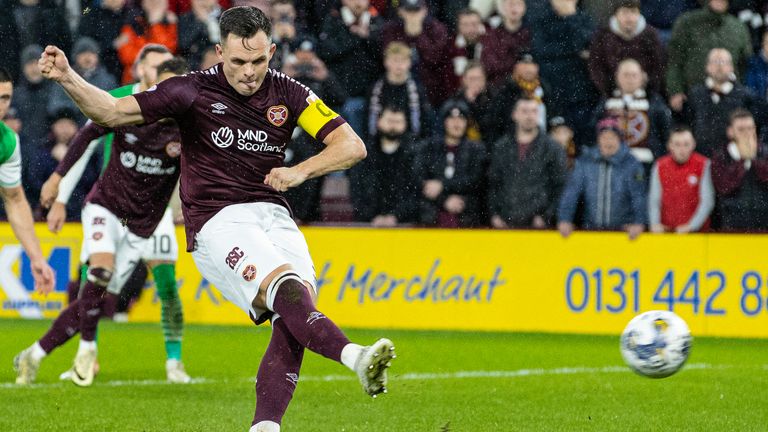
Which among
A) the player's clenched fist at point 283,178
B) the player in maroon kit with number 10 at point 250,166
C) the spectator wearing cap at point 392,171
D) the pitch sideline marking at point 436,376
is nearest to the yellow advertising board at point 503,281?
the spectator wearing cap at point 392,171

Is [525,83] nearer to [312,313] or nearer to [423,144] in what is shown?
[423,144]

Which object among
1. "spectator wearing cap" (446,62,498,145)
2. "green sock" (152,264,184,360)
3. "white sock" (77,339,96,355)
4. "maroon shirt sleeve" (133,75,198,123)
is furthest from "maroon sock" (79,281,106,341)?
"spectator wearing cap" (446,62,498,145)

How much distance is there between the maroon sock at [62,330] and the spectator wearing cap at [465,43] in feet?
21.4

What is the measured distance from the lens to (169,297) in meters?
9.73

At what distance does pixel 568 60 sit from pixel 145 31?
4.93 metres

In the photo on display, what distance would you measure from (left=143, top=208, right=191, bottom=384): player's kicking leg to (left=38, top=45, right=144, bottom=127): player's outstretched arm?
3523 millimetres

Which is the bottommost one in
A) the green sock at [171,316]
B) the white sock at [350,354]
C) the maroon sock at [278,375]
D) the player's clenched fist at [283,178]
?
the green sock at [171,316]

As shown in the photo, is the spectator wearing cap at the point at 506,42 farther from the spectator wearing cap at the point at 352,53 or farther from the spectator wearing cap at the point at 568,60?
the spectator wearing cap at the point at 352,53

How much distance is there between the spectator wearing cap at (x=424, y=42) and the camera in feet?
49.1

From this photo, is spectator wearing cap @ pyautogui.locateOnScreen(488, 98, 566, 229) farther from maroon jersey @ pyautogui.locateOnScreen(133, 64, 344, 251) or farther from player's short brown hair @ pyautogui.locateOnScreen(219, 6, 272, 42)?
player's short brown hair @ pyautogui.locateOnScreen(219, 6, 272, 42)

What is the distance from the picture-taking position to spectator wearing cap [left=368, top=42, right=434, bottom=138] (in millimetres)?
14273

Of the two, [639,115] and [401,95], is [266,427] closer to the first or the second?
[401,95]

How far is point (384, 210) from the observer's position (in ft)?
46.8

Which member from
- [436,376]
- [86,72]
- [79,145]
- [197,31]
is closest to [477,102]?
[197,31]
